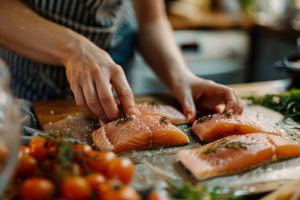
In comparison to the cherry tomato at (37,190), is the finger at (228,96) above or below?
below

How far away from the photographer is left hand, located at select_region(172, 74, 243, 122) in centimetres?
209

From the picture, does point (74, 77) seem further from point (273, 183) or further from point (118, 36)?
point (273, 183)

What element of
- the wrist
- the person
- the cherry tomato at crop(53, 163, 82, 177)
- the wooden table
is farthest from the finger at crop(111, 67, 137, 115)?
the cherry tomato at crop(53, 163, 82, 177)

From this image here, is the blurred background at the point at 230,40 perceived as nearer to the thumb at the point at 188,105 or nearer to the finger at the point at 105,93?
the thumb at the point at 188,105

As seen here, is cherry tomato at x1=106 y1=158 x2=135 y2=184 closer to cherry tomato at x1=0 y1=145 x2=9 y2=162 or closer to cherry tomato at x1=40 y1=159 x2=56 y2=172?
cherry tomato at x1=40 y1=159 x2=56 y2=172

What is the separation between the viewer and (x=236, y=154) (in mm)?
1489

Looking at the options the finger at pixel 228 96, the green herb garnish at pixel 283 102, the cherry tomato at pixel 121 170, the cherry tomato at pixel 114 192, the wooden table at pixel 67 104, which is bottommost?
the wooden table at pixel 67 104

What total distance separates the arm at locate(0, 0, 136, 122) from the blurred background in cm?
251

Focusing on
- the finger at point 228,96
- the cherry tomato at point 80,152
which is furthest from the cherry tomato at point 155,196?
the finger at point 228,96

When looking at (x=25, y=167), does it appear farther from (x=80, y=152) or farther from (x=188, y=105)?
(x=188, y=105)

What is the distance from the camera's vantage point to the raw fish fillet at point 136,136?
167 centimetres

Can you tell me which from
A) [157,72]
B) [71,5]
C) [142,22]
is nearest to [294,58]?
[157,72]

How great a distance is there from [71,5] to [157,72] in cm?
100

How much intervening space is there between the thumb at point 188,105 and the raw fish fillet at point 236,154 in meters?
0.50
